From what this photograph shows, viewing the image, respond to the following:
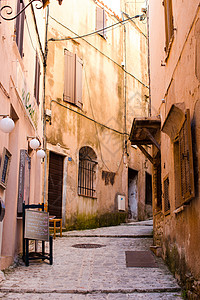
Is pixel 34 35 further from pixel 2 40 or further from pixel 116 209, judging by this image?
pixel 116 209

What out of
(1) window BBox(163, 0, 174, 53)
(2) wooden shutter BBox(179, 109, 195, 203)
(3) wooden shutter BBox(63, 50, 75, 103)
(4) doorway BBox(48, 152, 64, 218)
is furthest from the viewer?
(3) wooden shutter BBox(63, 50, 75, 103)

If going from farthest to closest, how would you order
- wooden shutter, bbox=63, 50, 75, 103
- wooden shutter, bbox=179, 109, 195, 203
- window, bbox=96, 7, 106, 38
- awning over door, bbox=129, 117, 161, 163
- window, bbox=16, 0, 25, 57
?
window, bbox=96, 7, 106, 38
wooden shutter, bbox=63, 50, 75, 103
awning over door, bbox=129, 117, 161, 163
window, bbox=16, 0, 25, 57
wooden shutter, bbox=179, 109, 195, 203

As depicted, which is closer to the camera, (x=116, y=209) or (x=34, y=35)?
(x=34, y=35)

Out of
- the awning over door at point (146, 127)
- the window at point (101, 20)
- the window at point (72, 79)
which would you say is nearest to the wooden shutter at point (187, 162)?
the awning over door at point (146, 127)

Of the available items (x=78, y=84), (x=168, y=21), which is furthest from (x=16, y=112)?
(x=78, y=84)

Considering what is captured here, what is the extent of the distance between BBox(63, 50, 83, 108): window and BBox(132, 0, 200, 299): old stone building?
4.96 m

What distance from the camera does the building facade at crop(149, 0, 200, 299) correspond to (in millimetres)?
4781

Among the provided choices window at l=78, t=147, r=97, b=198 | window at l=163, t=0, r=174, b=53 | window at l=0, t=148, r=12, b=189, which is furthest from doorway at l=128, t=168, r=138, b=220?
window at l=0, t=148, r=12, b=189

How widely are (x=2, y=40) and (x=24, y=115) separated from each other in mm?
2493

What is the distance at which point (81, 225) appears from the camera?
13453 millimetres

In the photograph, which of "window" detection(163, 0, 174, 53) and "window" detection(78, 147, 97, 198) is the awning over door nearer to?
"window" detection(163, 0, 174, 53)

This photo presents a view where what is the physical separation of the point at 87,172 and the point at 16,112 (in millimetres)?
7284

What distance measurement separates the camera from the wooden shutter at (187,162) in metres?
4.73

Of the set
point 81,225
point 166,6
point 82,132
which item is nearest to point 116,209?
point 81,225
